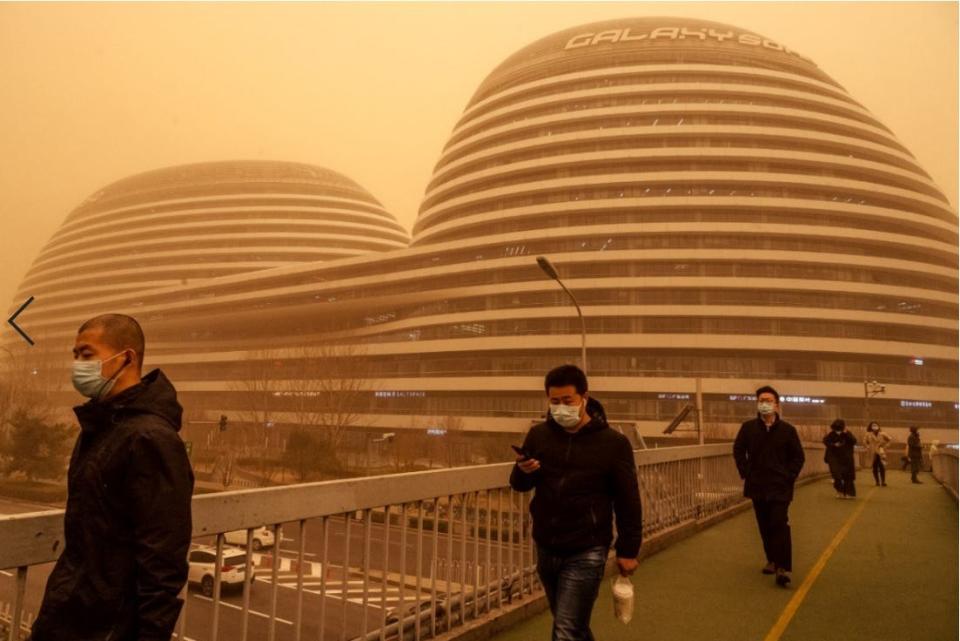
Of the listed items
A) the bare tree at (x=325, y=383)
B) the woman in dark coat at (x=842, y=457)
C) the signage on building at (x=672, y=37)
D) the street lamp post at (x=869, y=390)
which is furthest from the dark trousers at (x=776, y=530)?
the signage on building at (x=672, y=37)

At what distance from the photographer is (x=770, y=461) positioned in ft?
20.9

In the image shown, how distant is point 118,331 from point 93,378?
0.59 ft

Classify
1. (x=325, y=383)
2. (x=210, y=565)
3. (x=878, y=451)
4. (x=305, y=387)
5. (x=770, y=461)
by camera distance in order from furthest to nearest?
1. (x=325, y=383)
2. (x=305, y=387)
3. (x=878, y=451)
4. (x=770, y=461)
5. (x=210, y=565)

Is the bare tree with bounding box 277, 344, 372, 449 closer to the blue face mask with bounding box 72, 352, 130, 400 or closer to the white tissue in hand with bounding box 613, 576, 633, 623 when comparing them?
the white tissue in hand with bounding box 613, 576, 633, 623

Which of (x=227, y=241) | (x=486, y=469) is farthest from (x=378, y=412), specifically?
(x=486, y=469)

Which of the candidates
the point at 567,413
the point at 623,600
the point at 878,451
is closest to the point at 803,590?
the point at 623,600

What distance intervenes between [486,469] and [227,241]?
349 ft

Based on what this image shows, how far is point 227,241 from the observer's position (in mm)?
102250

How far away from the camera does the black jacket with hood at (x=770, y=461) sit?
6.26 metres

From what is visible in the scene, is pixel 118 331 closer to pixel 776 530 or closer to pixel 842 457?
pixel 776 530

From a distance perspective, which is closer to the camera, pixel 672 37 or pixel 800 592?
pixel 800 592

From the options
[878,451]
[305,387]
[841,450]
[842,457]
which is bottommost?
[878,451]

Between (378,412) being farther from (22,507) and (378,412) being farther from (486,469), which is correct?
(486,469)

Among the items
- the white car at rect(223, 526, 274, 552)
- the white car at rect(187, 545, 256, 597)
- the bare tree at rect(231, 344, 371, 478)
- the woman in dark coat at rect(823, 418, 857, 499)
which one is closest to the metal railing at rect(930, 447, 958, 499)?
the woman in dark coat at rect(823, 418, 857, 499)
